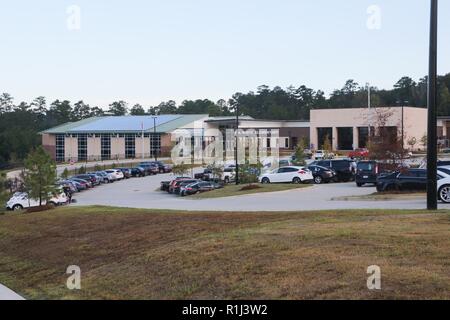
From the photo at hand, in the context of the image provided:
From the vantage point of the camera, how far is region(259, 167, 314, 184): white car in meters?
45.1

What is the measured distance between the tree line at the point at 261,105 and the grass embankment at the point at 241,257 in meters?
117

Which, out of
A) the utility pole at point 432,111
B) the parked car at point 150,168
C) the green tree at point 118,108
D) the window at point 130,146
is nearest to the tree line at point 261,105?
the green tree at point 118,108

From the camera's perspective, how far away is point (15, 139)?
111812mm

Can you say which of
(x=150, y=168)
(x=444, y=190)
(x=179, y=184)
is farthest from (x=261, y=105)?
(x=444, y=190)

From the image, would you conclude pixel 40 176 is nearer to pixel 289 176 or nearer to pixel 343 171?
pixel 289 176

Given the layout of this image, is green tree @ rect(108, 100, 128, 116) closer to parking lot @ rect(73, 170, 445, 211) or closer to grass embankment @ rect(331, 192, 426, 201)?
parking lot @ rect(73, 170, 445, 211)

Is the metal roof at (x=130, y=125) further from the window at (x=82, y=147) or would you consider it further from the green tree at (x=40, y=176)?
the green tree at (x=40, y=176)

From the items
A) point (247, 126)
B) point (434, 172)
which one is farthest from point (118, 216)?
point (247, 126)

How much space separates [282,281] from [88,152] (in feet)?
348

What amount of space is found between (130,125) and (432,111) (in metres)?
97.2

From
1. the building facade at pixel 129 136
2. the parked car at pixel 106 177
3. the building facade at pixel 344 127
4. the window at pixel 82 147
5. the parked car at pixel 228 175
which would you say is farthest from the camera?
the window at pixel 82 147

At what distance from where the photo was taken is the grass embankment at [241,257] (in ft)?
30.0

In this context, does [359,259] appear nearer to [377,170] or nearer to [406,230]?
[406,230]

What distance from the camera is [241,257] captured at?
11273mm
